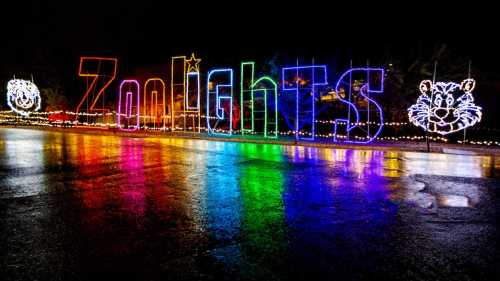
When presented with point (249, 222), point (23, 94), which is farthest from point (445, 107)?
point (23, 94)

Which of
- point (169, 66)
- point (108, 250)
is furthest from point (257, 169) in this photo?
point (169, 66)

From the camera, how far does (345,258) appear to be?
5199 millimetres

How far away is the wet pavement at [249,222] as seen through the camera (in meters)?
4.91

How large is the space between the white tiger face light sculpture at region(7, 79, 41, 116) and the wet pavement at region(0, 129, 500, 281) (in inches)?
1243

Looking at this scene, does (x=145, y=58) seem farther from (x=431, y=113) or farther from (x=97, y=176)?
(x=97, y=176)

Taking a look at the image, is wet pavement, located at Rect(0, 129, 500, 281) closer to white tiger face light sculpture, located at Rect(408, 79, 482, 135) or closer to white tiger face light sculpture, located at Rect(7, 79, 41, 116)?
white tiger face light sculpture, located at Rect(408, 79, 482, 135)

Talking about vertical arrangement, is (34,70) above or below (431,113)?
above

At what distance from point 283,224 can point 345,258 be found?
5.29 feet

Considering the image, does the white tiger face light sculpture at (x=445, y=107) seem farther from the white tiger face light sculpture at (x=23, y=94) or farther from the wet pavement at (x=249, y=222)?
the white tiger face light sculpture at (x=23, y=94)

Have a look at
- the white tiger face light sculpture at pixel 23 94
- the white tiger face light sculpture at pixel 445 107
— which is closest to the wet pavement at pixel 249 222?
the white tiger face light sculpture at pixel 445 107

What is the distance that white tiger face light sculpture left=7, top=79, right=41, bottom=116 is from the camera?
4147 centimetres

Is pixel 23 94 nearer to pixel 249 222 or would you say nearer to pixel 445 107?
pixel 445 107

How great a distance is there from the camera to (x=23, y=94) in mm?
41812

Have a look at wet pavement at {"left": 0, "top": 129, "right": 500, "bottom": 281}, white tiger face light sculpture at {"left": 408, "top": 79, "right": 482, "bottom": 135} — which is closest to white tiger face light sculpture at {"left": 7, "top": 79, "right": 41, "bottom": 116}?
wet pavement at {"left": 0, "top": 129, "right": 500, "bottom": 281}
